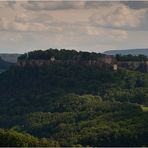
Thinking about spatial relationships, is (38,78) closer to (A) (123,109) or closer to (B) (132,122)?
(A) (123,109)

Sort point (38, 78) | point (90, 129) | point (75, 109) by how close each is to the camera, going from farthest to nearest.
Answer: point (38, 78)
point (75, 109)
point (90, 129)

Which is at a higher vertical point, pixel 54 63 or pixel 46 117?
pixel 54 63

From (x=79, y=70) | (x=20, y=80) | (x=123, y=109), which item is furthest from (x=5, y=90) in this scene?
(x=123, y=109)

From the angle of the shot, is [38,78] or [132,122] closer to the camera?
[132,122]

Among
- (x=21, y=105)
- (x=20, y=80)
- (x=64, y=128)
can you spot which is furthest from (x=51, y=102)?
(x=64, y=128)

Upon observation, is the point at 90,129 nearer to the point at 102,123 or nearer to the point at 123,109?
the point at 102,123

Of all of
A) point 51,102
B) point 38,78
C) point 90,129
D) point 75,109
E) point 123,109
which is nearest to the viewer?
point 90,129
